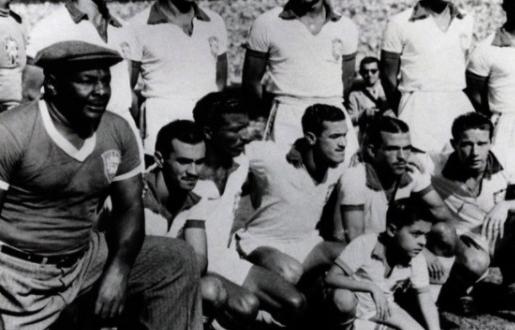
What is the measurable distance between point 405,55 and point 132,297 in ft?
11.3

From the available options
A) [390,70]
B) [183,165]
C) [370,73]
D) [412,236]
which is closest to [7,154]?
[183,165]

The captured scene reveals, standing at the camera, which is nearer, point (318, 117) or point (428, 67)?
point (318, 117)

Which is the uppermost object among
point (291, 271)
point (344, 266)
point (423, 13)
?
point (423, 13)

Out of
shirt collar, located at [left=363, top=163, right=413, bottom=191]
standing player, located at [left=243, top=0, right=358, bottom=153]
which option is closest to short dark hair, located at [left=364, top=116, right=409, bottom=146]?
shirt collar, located at [left=363, top=163, right=413, bottom=191]

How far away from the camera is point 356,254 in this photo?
5008 millimetres

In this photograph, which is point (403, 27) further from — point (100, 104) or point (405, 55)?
point (100, 104)

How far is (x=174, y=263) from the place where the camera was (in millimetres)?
4090

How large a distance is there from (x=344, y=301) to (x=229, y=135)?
1132 mm

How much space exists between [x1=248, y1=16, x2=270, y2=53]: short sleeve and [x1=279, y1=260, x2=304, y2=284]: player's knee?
5.22 feet

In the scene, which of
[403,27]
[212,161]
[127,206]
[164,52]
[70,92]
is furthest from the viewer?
[403,27]

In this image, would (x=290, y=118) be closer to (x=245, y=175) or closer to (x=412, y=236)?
(x=245, y=175)

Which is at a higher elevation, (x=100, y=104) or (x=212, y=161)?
(x=100, y=104)

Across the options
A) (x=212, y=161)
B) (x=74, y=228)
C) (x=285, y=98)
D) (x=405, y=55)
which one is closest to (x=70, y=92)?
A: (x=74, y=228)

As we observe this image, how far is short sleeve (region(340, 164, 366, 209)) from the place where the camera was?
544 centimetres
